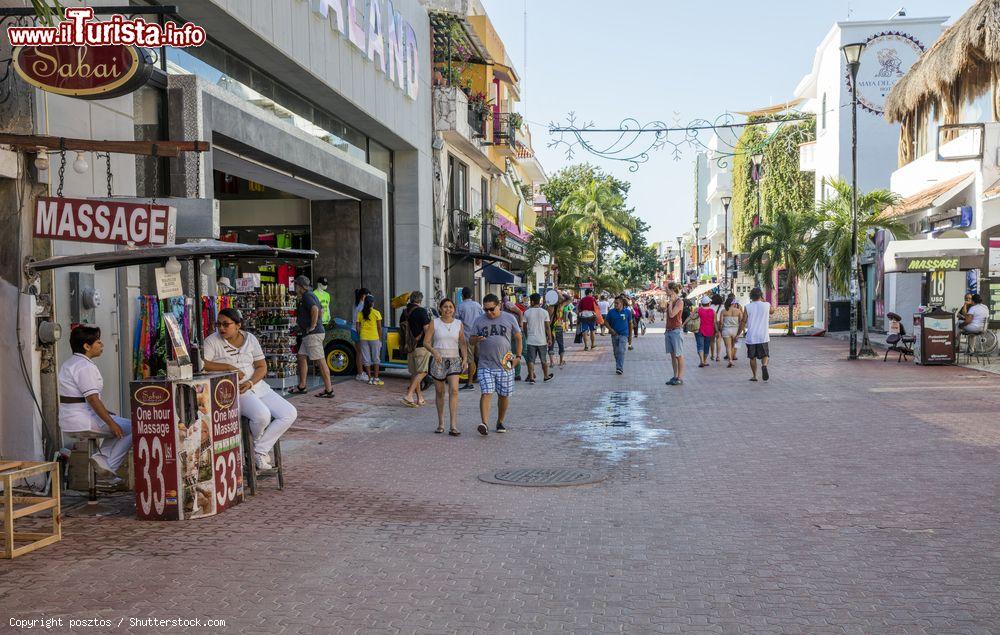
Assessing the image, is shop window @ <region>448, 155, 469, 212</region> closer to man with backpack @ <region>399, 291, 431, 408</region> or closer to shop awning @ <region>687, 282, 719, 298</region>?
man with backpack @ <region>399, 291, 431, 408</region>

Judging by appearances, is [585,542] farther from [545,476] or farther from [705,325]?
[705,325]

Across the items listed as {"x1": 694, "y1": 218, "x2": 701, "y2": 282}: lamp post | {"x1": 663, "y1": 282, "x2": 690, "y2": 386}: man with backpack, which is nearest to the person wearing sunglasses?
{"x1": 663, "y1": 282, "x2": 690, "y2": 386}: man with backpack

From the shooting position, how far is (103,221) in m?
7.88

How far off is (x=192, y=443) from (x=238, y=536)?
869 millimetres

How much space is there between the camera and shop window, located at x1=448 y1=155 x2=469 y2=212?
27641 mm

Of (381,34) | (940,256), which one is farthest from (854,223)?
(381,34)

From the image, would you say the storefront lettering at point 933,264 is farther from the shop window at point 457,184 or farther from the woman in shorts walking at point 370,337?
the shop window at point 457,184

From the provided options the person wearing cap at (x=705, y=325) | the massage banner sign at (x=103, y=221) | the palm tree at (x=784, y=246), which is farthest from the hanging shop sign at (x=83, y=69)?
the palm tree at (x=784, y=246)

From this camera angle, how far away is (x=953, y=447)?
9820mm

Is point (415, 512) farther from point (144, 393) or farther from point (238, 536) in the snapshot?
point (144, 393)

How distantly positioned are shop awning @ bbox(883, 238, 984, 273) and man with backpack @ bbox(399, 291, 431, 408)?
11714 millimetres

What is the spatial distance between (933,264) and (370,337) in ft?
41.3

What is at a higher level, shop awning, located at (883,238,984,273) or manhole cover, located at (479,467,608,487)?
shop awning, located at (883,238,984,273)

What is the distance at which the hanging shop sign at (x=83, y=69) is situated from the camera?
7.66 m
